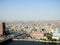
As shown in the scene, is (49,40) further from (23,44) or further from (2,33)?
(2,33)

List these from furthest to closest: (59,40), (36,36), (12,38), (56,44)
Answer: (36,36) < (12,38) < (59,40) < (56,44)

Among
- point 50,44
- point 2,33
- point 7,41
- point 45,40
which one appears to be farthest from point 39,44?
point 2,33

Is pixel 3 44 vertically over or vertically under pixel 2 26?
under

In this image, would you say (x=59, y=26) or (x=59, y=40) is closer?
(x=59, y=40)

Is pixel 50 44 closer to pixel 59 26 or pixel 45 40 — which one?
pixel 45 40

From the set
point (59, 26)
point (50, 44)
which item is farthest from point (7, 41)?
point (59, 26)

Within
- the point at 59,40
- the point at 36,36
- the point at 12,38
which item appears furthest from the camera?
the point at 36,36

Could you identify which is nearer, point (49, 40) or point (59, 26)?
point (49, 40)

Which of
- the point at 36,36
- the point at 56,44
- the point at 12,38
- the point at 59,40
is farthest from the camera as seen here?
the point at 36,36

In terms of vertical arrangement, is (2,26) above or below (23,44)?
above
